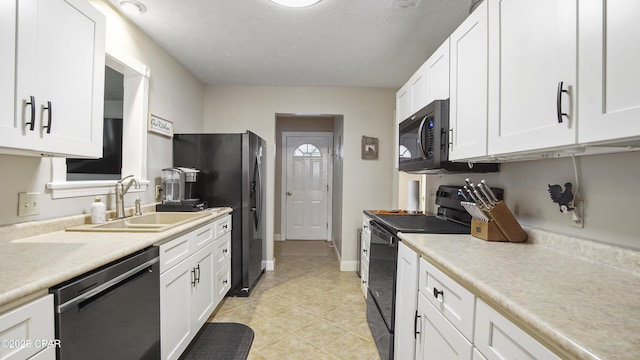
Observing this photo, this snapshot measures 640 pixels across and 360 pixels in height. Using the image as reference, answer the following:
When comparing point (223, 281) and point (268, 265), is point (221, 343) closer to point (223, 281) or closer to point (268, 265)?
point (223, 281)

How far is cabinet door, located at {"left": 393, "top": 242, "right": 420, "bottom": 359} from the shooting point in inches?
58.2

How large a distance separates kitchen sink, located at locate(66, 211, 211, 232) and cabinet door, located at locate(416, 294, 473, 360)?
1445 millimetres

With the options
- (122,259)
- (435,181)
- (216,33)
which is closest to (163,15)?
(216,33)

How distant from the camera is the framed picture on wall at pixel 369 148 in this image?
3.71 meters

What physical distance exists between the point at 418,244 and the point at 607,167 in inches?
30.6

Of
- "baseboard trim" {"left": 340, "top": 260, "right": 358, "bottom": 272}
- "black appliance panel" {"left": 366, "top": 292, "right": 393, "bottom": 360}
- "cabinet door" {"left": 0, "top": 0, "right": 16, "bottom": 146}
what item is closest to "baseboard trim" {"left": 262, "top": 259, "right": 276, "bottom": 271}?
"baseboard trim" {"left": 340, "top": 260, "right": 358, "bottom": 272}

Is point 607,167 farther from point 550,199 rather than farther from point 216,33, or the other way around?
point 216,33

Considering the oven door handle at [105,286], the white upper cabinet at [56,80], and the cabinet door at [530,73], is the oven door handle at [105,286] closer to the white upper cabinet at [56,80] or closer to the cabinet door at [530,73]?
the white upper cabinet at [56,80]

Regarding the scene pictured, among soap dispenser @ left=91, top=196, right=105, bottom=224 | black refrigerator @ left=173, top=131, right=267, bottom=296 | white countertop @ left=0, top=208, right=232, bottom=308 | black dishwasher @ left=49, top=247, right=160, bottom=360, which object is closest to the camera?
white countertop @ left=0, top=208, right=232, bottom=308

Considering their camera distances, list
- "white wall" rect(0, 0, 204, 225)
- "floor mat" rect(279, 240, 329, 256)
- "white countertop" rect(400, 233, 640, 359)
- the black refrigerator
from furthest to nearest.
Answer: "floor mat" rect(279, 240, 329, 256), the black refrigerator, "white wall" rect(0, 0, 204, 225), "white countertop" rect(400, 233, 640, 359)

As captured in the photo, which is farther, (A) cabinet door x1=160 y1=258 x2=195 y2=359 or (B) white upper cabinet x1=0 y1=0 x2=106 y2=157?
(A) cabinet door x1=160 y1=258 x2=195 y2=359

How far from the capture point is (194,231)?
199 cm

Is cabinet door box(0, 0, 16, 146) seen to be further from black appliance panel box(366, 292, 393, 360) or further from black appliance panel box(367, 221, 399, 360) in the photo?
black appliance panel box(366, 292, 393, 360)

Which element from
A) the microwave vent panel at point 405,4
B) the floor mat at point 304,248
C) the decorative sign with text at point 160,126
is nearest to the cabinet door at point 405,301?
the microwave vent panel at point 405,4
